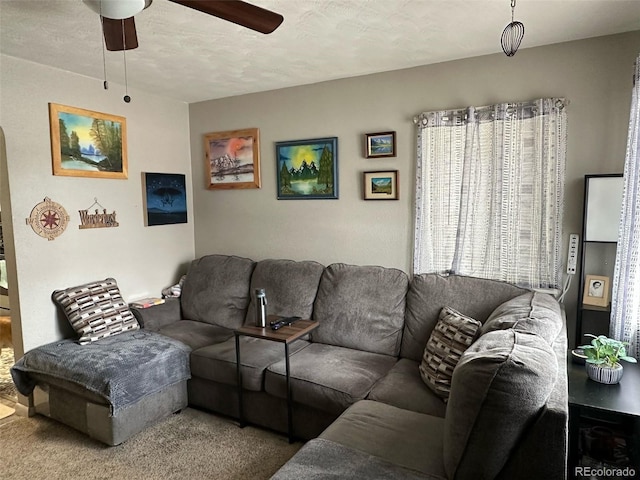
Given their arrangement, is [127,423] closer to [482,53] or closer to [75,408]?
[75,408]

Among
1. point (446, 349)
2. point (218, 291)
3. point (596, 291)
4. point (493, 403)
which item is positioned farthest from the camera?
point (218, 291)

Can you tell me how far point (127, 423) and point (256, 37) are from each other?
2.51 m

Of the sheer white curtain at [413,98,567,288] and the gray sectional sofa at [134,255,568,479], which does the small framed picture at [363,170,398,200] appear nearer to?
the sheer white curtain at [413,98,567,288]

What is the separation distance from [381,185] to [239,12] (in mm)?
1848

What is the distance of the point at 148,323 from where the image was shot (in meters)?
3.41

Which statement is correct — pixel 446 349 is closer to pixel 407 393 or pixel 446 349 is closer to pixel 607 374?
pixel 407 393

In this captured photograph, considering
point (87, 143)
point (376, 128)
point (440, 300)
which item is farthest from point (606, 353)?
point (87, 143)

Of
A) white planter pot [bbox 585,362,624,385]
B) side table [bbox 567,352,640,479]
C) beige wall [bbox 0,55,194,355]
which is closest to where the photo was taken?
side table [bbox 567,352,640,479]

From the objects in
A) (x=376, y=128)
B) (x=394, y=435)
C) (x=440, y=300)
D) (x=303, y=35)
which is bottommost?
(x=394, y=435)

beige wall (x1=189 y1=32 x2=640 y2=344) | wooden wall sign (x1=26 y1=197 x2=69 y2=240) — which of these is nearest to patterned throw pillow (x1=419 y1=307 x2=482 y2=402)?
beige wall (x1=189 y1=32 x2=640 y2=344)

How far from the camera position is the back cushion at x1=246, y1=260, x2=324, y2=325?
329cm

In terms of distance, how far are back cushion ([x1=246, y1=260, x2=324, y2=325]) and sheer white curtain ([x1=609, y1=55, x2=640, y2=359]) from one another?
6.47 feet

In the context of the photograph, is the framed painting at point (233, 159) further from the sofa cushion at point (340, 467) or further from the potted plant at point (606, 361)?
the potted plant at point (606, 361)

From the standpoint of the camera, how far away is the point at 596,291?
8.11ft
